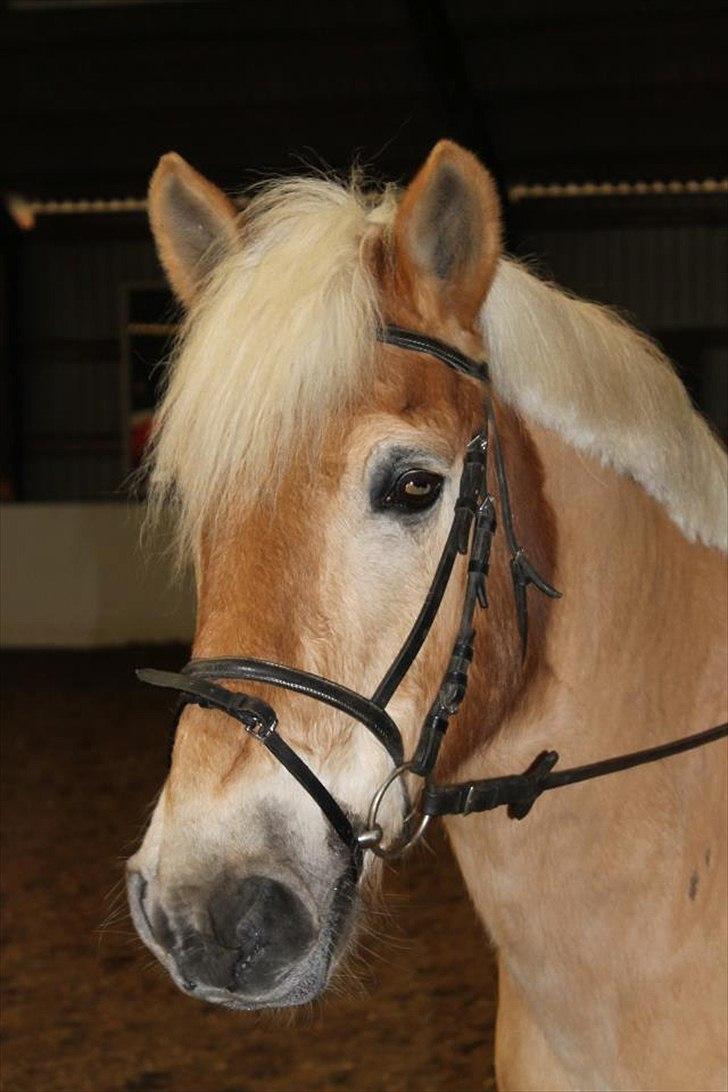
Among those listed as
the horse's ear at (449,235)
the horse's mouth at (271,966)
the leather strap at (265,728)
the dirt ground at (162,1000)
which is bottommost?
the dirt ground at (162,1000)

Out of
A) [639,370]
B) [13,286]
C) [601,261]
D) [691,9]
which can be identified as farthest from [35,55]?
[639,370]

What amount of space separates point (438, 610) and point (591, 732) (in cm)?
42

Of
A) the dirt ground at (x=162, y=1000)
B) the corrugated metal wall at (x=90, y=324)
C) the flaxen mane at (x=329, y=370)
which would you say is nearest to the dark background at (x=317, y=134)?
the corrugated metal wall at (x=90, y=324)

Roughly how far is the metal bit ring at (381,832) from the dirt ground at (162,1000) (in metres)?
0.31

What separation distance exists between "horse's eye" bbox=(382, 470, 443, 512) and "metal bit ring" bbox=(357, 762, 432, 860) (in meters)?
0.34

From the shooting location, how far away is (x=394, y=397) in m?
1.67

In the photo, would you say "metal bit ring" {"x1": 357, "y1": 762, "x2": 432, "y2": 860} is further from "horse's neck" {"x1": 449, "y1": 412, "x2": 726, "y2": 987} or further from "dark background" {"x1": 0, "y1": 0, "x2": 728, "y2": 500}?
"dark background" {"x1": 0, "y1": 0, "x2": 728, "y2": 500}

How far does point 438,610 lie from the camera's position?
1674mm

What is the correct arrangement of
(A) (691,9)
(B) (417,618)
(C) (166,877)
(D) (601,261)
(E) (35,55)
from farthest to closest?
(D) (601,261) < (E) (35,55) < (A) (691,9) < (B) (417,618) < (C) (166,877)

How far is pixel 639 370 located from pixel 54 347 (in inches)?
631

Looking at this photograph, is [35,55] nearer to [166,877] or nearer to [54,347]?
[54,347]

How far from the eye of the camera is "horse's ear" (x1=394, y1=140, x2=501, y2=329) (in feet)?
5.49

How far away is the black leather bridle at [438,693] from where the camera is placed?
4.99 ft

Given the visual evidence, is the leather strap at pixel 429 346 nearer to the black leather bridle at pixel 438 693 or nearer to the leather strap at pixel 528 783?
the black leather bridle at pixel 438 693
